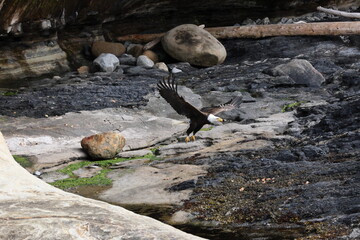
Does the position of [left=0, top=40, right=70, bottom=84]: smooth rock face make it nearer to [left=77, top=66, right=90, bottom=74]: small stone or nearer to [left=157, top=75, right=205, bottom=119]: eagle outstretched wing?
[left=77, top=66, right=90, bottom=74]: small stone

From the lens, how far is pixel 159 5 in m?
21.0

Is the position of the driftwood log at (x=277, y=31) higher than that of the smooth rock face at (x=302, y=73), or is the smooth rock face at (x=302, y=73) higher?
the smooth rock face at (x=302, y=73)

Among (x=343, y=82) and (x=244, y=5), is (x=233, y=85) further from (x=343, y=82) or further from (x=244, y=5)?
(x=244, y=5)

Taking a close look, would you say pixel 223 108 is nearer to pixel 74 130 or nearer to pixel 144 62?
pixel 74 130

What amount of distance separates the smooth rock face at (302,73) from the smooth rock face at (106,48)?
4920mm

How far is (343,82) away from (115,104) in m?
5.34

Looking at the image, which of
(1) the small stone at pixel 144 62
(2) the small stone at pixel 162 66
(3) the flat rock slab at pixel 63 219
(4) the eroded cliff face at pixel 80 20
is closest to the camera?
(3) the flat rock slab at pixel 63 219

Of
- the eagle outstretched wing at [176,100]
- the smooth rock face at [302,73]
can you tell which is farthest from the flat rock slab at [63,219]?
the smooth rock face at [302,73]

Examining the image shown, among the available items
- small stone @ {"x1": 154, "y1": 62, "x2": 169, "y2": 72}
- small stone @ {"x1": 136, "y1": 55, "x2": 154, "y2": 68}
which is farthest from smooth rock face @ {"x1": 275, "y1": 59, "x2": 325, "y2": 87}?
small stone @ {"x1": 136, "y1": 55, "x2": 154, "y2": 68}

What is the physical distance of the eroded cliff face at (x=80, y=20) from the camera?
16109 mm

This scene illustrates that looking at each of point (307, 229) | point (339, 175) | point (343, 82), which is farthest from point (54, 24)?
point (307, 229)

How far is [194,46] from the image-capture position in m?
18.3

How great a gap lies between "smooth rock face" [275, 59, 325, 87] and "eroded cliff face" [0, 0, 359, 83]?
18.1ft

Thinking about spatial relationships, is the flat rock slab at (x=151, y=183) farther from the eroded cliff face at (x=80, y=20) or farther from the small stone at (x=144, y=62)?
the small stone at (x=144, y=62)
